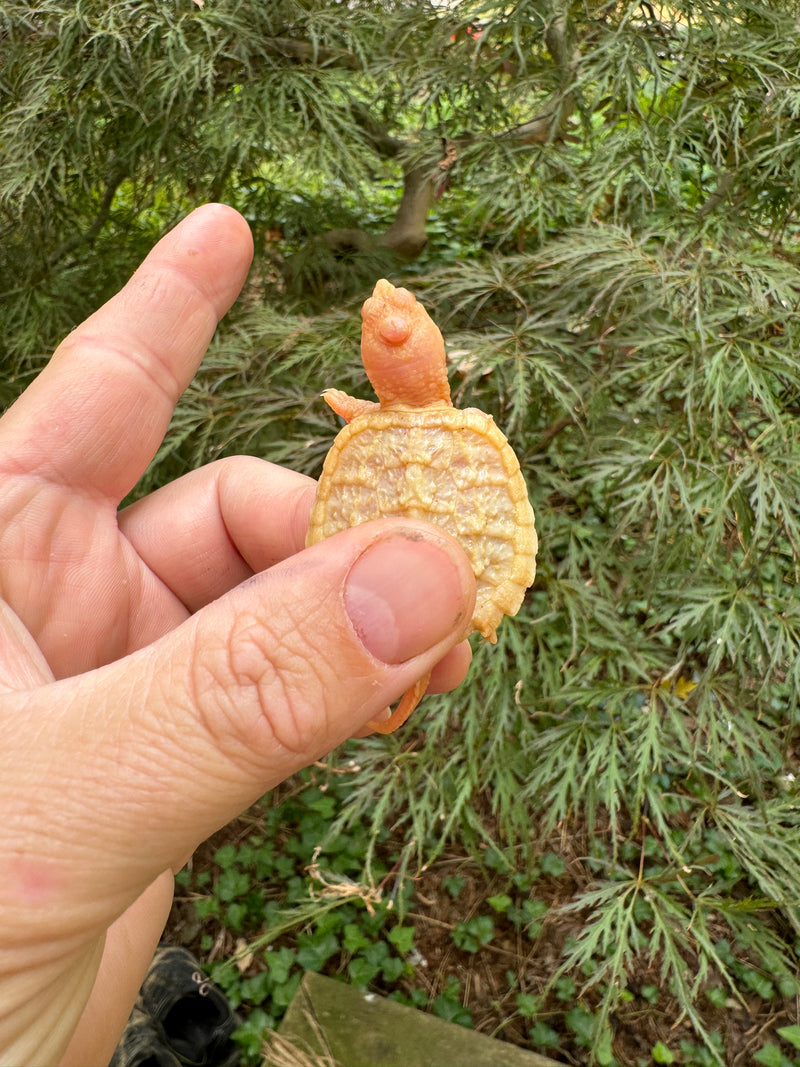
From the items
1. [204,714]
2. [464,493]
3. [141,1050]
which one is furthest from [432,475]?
[141,1050]

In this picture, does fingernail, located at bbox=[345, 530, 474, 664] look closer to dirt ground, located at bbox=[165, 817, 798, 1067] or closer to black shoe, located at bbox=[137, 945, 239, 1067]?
dirt ground, located at bbox=[165, 817, 798, 1067]

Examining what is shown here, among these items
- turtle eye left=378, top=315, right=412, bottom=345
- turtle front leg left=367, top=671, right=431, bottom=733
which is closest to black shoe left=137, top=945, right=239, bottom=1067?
turtle front leg left=367, top=671, right=431, bottom=733

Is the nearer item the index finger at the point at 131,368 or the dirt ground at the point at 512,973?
the index finger at the point at 131,368

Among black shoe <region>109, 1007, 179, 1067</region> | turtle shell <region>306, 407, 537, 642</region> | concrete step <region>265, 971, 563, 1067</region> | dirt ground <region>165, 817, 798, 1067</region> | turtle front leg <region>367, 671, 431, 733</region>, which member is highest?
turtle shell <region>306, 407, 537, 642</region>

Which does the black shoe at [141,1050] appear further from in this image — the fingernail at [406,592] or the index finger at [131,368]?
the fingernail at [406,592]

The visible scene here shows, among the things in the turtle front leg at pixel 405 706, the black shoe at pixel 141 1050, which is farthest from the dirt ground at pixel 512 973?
the turtle front leg at pixel 405 706

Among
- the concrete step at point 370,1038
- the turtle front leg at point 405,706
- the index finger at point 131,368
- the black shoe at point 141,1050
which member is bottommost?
the concrete step at point 370,1038
